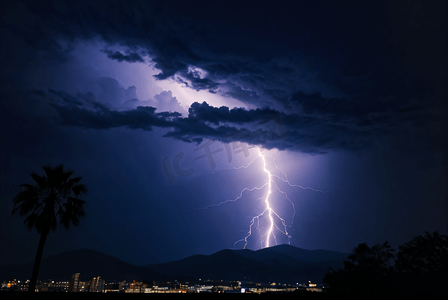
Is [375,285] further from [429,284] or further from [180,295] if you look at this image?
[180,295]

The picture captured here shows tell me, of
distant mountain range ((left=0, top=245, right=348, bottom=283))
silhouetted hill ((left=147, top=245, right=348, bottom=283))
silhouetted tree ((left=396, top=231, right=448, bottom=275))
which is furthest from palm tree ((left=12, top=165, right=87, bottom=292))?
silhouetted hill ((left=147, top=245, right=348, bottom=283))

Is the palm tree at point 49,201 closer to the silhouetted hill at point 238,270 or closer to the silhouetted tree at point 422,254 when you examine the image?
the silhouetted tree at point 422,254

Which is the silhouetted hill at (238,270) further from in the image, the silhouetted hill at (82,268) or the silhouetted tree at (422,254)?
the silhouetted tree at (422,254)

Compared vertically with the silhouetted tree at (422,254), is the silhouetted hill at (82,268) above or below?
above

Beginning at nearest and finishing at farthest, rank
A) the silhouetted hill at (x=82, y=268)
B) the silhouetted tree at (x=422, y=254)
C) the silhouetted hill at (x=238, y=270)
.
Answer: the silhouetted tree at (x=422, y=254)
the silhouetted hill at (x=82, y=268)
the silhouetted hill at (x=238, y=270)

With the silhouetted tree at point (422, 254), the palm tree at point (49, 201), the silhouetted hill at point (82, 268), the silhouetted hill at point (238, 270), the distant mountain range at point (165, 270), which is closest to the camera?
the palm tree at point (49, 201)

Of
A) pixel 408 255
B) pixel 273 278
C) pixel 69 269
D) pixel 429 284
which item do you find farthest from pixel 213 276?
pixel 429 284

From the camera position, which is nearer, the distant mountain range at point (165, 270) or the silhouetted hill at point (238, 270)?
the distant mountain range at point (165, 270)

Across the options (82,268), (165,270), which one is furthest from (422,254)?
(165,270)

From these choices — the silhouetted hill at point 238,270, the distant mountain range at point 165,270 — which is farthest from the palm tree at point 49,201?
the silhouetted hill at point 238,270

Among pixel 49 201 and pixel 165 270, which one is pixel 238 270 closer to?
pixel 165 270
